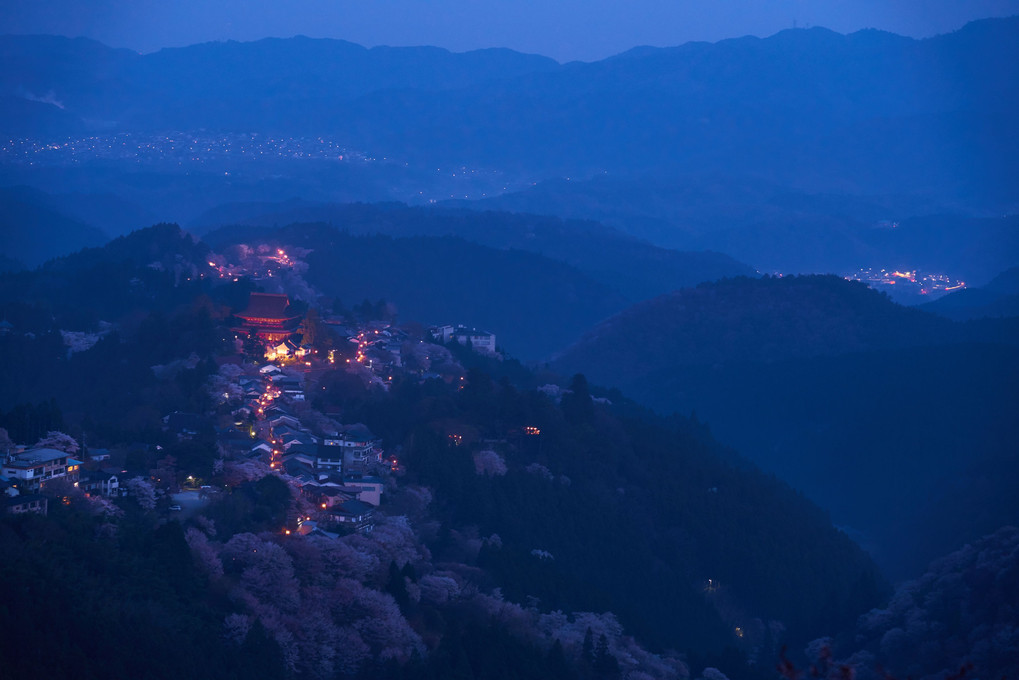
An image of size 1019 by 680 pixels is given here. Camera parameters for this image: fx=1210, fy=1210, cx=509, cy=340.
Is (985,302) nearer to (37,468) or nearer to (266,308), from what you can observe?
(266,308)

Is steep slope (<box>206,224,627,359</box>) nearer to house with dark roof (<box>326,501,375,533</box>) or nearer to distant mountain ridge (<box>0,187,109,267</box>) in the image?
distant mountain ridge (<box>0,187,109,267</box>)

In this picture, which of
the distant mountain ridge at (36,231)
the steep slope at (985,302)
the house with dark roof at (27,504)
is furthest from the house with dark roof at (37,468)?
the distant mountain ridge at (36,231)

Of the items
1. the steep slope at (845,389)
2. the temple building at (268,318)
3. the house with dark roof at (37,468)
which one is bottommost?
the steep slope at (845,389)

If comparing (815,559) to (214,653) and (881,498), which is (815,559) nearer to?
(881,498)

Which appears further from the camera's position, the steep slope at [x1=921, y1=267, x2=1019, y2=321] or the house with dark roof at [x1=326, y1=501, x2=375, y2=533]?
the steep slope at [x1=921, y1=267, x2=1019, y2=321]

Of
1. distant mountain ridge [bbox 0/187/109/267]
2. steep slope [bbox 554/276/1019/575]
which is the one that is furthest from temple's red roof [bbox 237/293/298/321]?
distant mountain ridge [bbox 0/187/109/267]

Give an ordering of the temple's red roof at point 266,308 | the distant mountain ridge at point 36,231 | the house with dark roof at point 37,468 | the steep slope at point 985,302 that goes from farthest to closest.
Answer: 1. the distant mountain ridge at point 36,231
2. the steep slope at point 985,302
3. the temple's red roof at point 266,308
4. the house with dark roof at point 37,468

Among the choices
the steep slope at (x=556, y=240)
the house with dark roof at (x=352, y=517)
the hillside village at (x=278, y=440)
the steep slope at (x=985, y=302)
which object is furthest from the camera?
the steep slope at (x=556, y=240)

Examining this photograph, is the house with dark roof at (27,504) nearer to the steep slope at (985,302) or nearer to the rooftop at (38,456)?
the rooftop at (38,456)

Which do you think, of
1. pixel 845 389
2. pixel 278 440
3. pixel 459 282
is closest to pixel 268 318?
pixel 278 440
